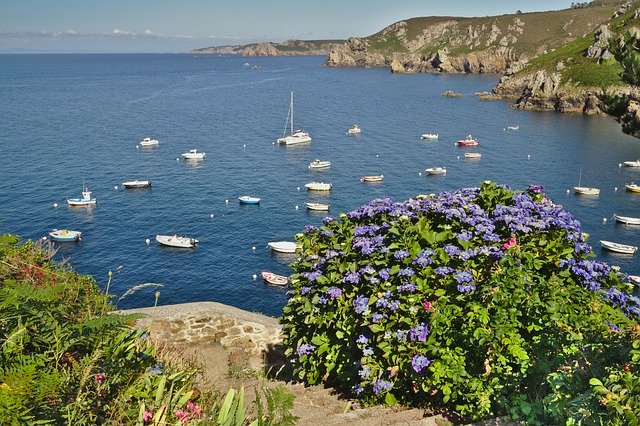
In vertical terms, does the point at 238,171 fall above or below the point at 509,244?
below

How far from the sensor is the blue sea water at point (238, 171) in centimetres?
4684

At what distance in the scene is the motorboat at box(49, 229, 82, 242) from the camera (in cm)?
4878

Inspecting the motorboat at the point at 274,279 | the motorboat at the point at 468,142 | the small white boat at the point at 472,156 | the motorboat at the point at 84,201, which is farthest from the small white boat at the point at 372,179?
the motorboat at the point at 84,201

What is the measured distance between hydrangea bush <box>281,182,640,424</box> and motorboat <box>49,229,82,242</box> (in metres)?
46.0

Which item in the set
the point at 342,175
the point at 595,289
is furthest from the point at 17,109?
the point at 595,289

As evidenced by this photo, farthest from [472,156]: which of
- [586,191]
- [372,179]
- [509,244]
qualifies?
[509,244]

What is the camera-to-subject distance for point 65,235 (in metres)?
49.0

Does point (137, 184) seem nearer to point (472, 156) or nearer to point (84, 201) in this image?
point (84, 201)

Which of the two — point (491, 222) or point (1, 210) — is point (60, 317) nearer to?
point (491, 222)

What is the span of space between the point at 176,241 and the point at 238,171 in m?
25.9

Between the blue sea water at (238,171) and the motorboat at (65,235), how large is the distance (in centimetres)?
94

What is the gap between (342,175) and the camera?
232ft

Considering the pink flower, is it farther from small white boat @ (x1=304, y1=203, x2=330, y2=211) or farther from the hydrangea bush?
small white boat @ (x1=304, y1=203, x2=330, y2=211)

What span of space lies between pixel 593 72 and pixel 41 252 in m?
133
